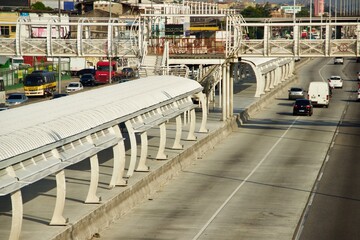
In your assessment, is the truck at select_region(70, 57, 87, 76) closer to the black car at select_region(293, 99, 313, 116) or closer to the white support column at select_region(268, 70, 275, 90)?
the white support column at select_region(268, 70, 275, 90)

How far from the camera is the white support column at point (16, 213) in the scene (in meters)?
25.8

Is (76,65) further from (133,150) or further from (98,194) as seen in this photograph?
(98,194)

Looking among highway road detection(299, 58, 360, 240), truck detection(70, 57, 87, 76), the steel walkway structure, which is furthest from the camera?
truck detection(70, 57, 87, 76)

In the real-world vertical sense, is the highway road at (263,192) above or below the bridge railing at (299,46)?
below

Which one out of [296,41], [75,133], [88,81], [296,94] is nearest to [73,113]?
[75,133]

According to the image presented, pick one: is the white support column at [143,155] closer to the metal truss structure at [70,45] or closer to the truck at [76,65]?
the metal truss structure at [70,45]

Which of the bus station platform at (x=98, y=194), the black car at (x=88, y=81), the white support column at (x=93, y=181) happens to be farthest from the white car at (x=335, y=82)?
the white support column at (x=93, y=181)

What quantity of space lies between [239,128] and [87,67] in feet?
192

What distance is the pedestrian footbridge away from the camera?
2653 centimetres

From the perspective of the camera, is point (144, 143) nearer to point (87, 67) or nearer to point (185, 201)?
point (185, 201)

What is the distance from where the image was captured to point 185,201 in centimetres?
3869

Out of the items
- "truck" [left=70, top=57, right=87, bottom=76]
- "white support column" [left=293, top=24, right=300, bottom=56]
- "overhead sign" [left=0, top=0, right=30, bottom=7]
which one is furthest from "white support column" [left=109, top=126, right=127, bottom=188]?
"overhead sign" [left=0, top=0, right=30, bottom=7]

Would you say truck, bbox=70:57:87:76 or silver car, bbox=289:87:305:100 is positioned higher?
truck, bbox=70:57:87:76

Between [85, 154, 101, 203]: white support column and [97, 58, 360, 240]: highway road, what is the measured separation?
1048 millimetres
